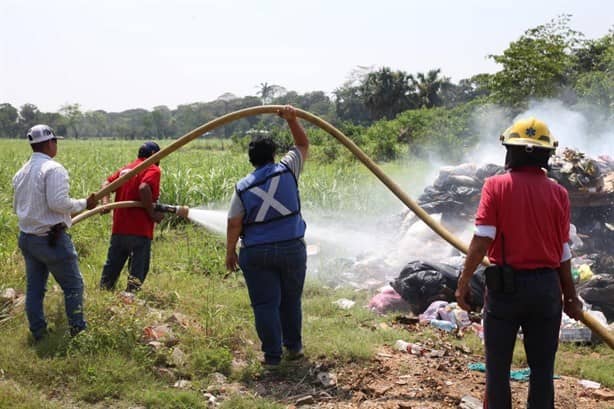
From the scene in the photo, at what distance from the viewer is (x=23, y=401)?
351 cm

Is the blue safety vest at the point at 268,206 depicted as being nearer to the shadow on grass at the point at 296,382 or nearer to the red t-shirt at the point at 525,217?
the shadow on grass at the point at 296,382

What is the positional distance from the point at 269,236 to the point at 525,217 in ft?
5.99

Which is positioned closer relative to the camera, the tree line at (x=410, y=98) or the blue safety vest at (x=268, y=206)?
the blue safety vest at (x=268, y=206)

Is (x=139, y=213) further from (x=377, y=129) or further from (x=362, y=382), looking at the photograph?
(x=377, y=129)

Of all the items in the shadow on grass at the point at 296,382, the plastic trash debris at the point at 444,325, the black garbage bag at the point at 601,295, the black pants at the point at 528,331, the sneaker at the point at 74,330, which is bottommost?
the shadow on grass at the point at 296,382

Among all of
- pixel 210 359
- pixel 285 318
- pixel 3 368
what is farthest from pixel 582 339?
pixel 3 368

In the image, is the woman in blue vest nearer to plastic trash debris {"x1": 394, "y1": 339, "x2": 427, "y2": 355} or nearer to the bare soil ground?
the bare soil ground

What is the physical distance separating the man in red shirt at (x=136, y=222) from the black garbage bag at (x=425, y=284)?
2531 millimetres

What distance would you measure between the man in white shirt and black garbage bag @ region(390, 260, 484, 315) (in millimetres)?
3099

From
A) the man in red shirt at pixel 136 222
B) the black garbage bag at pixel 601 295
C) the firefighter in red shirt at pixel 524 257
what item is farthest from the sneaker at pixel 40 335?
the black garbage bag at pixel 601 295

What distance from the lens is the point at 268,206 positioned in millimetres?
4062

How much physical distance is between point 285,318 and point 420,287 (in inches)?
74.5

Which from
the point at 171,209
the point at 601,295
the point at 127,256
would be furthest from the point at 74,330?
the point at 601,295

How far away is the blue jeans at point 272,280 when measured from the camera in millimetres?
4098
